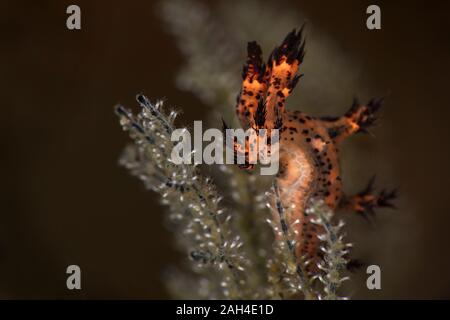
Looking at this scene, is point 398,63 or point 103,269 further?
point 398,63

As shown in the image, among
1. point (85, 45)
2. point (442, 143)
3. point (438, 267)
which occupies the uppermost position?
point (85, 45)

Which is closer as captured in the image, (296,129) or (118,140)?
(296,129)

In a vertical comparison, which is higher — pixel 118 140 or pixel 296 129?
pixel 118 140

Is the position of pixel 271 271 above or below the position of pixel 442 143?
below

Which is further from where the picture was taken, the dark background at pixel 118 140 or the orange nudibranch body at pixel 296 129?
the dark background at pixel 118 140

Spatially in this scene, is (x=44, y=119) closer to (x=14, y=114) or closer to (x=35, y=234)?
(x=14, y=114)

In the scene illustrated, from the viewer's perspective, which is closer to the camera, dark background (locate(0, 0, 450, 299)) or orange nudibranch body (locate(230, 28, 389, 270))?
orange nudibranch body (locate(230, 28, 389, 270))

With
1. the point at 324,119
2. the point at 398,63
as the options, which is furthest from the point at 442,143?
the point at 324,119

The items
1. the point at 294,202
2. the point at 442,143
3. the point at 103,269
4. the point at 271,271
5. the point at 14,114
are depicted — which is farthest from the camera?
the point at 442,143
